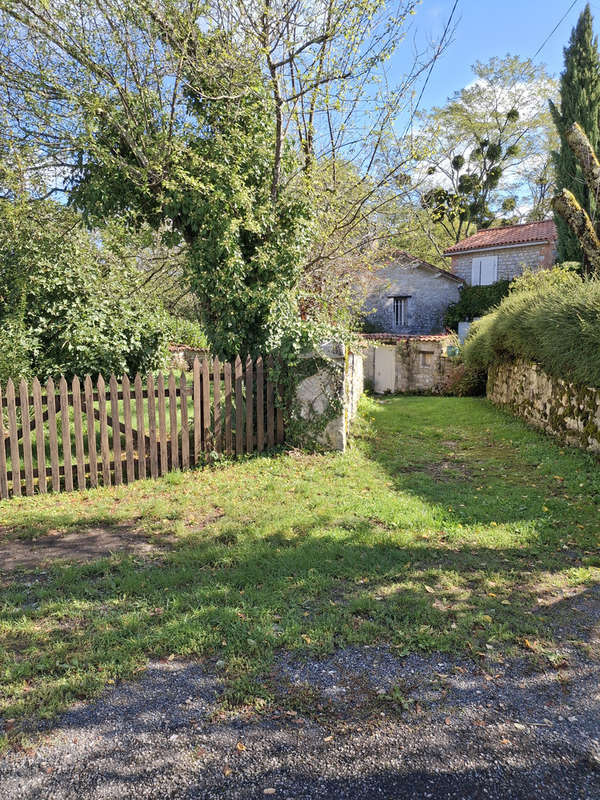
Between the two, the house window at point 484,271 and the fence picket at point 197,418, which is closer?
the fence picket at point 197,418

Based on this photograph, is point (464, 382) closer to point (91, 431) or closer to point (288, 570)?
point (91, 431)

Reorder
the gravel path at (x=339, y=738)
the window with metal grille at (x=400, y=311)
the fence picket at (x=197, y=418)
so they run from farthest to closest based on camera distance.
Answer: the window with metal grille at (x=400, y=311), the fence picket at (x=197, y=418), the gravel path at (x=339, y=738)

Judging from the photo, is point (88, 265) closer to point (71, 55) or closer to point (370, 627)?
point (71, 55)

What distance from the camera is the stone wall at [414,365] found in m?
18.9

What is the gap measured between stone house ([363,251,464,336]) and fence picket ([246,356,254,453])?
19.7 m

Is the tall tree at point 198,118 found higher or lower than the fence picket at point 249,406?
higher

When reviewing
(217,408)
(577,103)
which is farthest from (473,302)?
(217,408)

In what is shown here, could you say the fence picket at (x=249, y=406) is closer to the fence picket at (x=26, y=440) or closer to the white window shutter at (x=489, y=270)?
the fence picket at (x=26, y=440)

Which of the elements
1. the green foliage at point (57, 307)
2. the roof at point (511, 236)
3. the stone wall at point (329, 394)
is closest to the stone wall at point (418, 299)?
the roof at point (511, 236)

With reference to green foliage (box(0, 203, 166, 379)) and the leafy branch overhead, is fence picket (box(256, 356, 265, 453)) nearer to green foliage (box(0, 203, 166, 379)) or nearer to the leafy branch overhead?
green foliage (box(0, 203, 166, 379))

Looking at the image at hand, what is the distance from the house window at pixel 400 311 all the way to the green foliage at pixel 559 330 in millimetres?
14571

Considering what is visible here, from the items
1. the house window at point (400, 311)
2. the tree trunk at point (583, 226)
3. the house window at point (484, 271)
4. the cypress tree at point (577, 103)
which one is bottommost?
the tree trunk at point (583, 226)

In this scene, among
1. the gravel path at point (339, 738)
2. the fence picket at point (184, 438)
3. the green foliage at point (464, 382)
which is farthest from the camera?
the green foliage at point (464, 382)

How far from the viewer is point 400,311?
2652 centimetres
